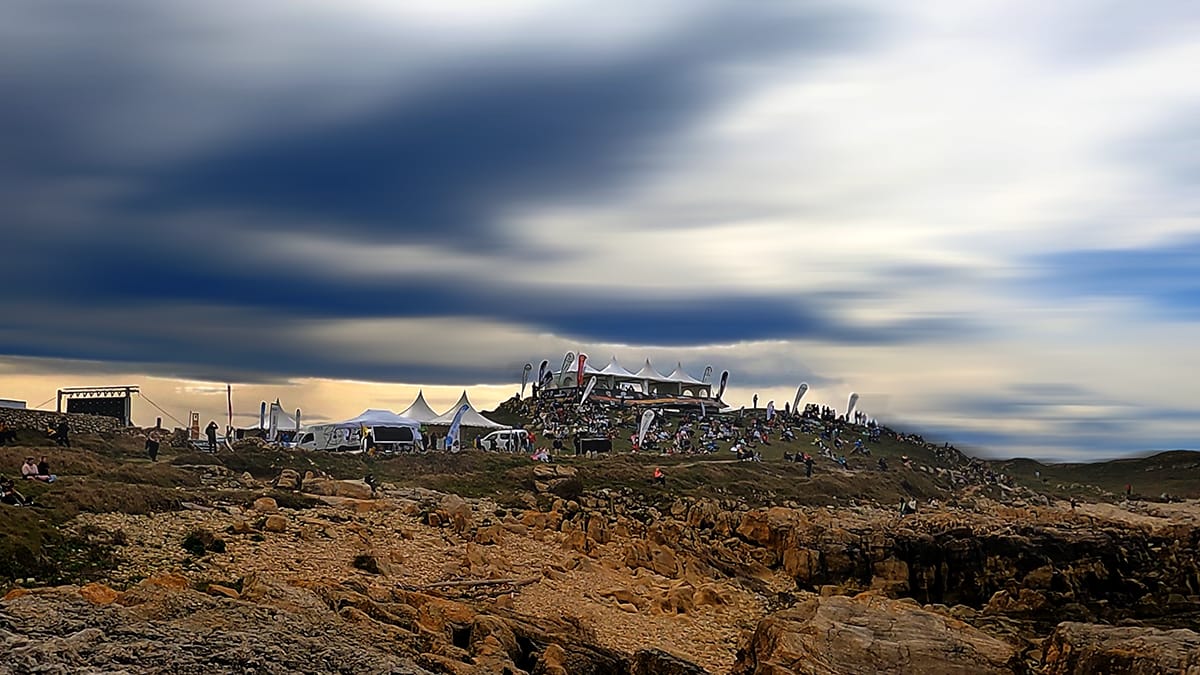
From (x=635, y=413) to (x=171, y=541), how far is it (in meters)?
50.3

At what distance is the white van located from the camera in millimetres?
51750

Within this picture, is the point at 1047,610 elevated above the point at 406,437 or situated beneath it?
situated beneath

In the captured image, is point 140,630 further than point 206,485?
No

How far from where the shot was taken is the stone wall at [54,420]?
129 feet

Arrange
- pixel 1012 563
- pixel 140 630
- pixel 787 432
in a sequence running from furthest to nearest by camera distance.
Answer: pixel 787 432 < pixel 1012 563 < pixel 140 630

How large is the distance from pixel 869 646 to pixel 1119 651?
3078mm

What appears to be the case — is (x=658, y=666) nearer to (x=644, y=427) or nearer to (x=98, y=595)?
(x=98, y=595)

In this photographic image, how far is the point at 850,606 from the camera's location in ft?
52.3

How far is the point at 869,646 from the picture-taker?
13648mm

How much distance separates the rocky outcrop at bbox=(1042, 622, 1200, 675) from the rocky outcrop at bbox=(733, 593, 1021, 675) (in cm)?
69

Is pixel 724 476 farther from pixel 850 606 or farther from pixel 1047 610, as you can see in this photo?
pixel 850 606

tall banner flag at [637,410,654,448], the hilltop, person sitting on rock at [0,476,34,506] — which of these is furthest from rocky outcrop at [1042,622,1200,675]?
tall banner flag at [637,410,654,448]

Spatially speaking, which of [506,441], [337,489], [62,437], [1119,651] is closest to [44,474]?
[337,489]

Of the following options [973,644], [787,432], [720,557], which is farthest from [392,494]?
[787,432]
